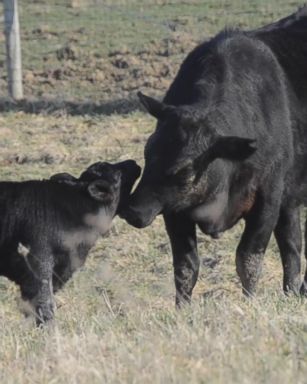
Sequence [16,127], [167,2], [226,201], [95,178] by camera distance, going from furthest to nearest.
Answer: [167,2] → [16,127] → [95,178] → [226,201]

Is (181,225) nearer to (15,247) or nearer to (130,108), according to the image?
(15,247)

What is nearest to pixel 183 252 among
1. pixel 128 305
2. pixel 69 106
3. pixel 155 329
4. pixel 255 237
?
pixel 255 237

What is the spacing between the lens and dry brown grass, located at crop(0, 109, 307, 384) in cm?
502

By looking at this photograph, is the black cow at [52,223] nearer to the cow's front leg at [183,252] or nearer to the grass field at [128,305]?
the grass field at [128,305]

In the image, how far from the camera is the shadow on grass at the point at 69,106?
597 inches

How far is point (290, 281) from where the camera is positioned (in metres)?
8.56

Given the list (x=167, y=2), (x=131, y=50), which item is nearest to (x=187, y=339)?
(x=131, y=50)

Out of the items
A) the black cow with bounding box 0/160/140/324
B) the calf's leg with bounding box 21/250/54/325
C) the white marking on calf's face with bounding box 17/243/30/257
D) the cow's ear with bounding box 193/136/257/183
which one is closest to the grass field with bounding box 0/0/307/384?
the calf's leg with bounding box 21/250/54/325

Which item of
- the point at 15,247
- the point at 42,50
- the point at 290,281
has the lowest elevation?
the point at 42,50

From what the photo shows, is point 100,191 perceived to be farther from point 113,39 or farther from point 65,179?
point 113,39

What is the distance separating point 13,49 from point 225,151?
9881mm

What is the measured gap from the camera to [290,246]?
8.63 m

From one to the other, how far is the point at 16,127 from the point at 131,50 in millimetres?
5714

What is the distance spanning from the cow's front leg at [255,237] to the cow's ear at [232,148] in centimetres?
58
